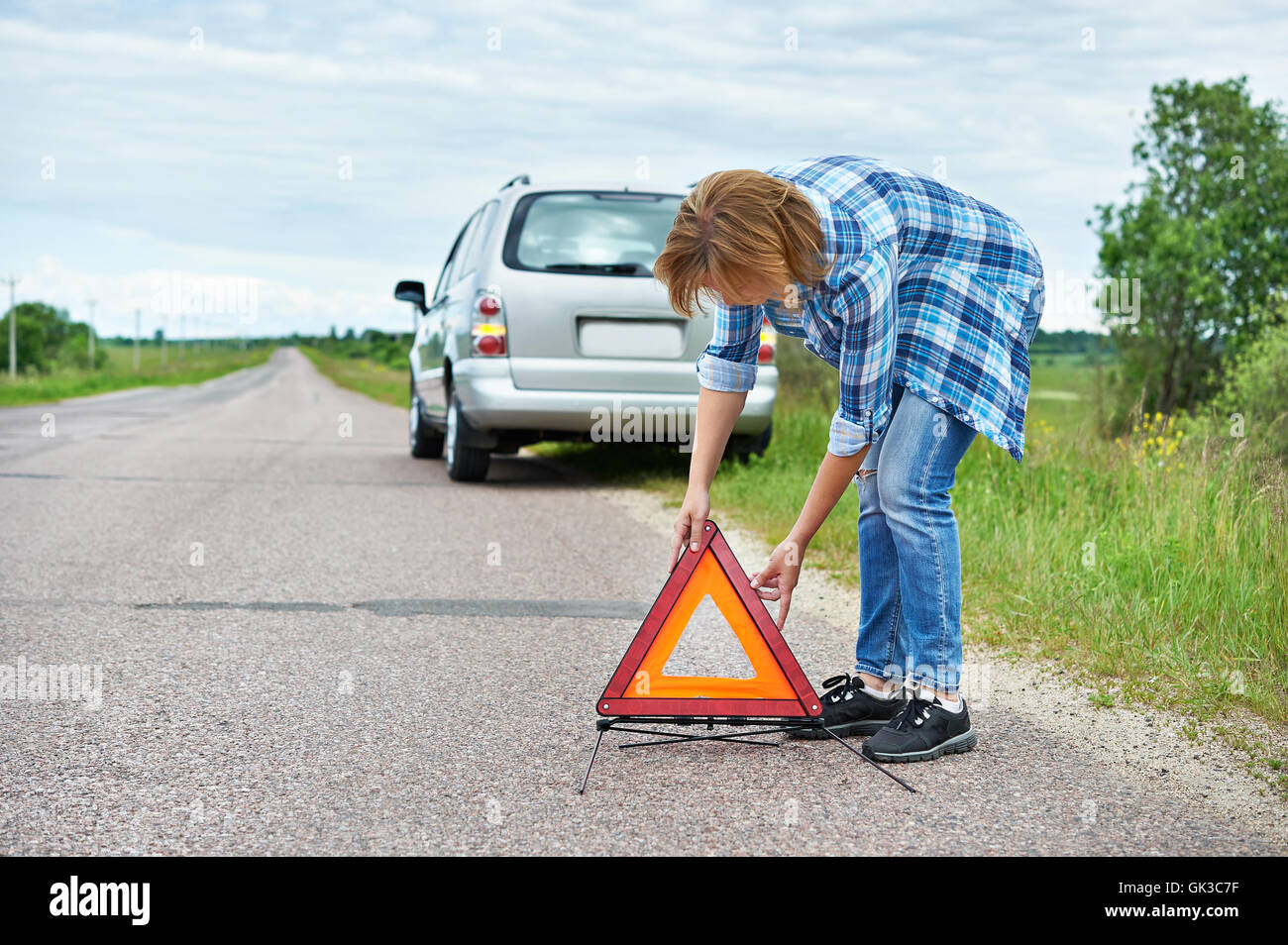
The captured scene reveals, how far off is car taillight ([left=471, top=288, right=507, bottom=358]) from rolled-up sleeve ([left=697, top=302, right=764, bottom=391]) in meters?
5.32

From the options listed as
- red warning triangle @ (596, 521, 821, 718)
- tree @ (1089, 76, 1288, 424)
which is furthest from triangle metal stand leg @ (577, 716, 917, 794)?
tree @ (1089, 76, 1288, 424)

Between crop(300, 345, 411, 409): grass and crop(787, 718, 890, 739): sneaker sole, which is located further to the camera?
crop(300, 345, 411, 409): grass

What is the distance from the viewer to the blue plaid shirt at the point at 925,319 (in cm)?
279

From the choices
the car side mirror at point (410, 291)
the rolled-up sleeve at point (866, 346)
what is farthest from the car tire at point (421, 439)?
the rolled-up sleeve at point (866, 346)

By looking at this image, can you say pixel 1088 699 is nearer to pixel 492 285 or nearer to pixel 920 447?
pixel 920 447

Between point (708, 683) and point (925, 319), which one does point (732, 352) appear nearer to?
point (925, 319)

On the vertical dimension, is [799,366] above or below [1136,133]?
below

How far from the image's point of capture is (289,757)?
3.05m

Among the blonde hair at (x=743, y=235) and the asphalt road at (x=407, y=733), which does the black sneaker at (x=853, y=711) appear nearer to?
the asphalt road at (x=407, y=733)

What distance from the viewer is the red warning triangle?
10.1 ft

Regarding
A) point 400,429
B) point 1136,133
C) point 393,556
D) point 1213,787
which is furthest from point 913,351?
point 1136,133

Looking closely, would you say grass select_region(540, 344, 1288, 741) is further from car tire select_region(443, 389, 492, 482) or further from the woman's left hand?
car tire select_region(443, 389, 492, 482)
